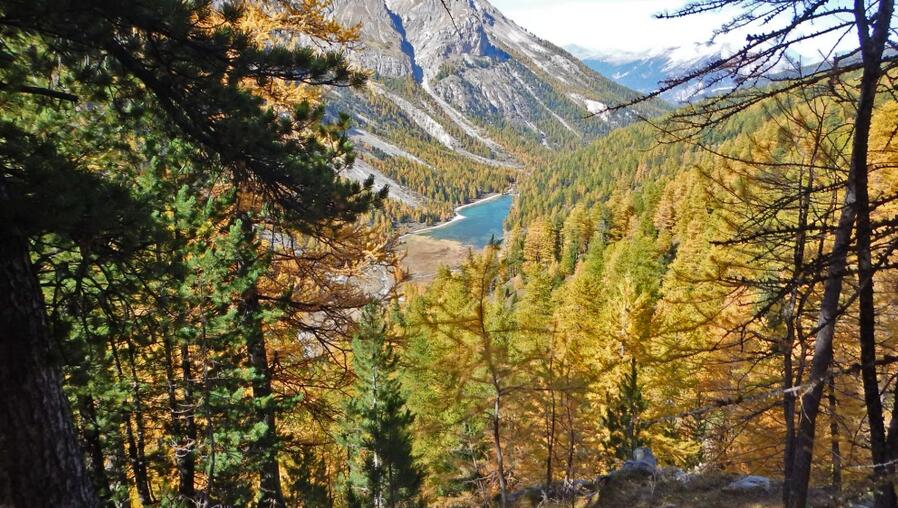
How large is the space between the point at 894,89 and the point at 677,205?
154 ft

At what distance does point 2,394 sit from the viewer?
3000mm

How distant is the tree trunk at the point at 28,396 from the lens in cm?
300

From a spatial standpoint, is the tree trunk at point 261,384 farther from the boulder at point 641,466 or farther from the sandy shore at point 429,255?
the sandy shore at point 429,255

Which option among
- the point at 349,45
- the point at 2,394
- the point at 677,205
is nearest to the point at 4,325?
the point at 2,394

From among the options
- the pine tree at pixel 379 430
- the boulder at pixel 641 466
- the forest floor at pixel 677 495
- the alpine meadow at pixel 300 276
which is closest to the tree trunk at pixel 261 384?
the alpine meadow at pixel 300 276

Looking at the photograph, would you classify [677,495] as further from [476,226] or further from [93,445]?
[476,226]

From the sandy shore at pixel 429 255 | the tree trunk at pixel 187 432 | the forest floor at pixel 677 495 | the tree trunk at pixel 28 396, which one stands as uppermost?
the sandy shore at pixel 429 255

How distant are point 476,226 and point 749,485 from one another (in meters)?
128

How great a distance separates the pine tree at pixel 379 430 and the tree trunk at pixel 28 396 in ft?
36.0

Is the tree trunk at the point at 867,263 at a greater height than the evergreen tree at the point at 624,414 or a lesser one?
greater

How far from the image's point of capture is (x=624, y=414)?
1556cm

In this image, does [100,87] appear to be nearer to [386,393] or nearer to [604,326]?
[386,393]

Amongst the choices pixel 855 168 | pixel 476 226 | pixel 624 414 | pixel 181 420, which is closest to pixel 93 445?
pixel 181 420

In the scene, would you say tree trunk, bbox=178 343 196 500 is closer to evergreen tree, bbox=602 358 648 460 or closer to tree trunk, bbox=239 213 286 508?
tree trunk, bbox=239 213 286 508
